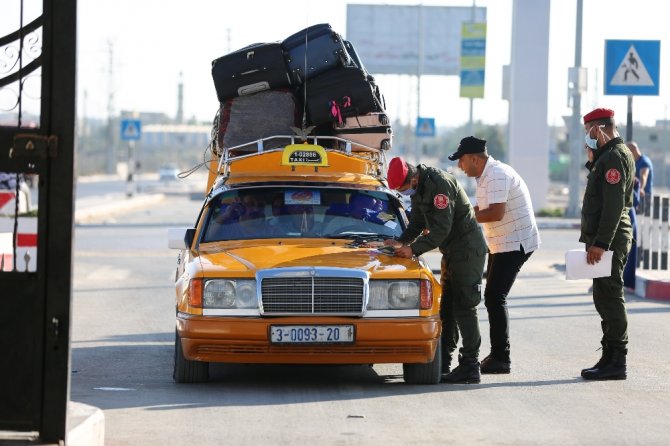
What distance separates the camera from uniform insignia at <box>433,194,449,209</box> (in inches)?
406

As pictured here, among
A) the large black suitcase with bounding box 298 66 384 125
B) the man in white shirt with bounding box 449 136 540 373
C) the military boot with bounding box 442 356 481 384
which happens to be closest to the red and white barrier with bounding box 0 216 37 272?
the large black suitcase with bounding box 298 66 384 125

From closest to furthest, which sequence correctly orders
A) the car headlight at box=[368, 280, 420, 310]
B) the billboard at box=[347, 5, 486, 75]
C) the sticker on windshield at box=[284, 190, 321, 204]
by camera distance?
the car headlight at box=[368, 280, 420, 310]
the sticker on windshield at box=[284, 190, 321, 204]
the billboard at box=[347, 5, 486, 75]

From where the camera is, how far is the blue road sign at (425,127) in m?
57.4

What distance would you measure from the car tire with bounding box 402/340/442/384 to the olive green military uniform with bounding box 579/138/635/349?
4.67ft

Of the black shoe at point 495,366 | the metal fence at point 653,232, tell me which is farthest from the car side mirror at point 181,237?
the metal fence at point 653,232

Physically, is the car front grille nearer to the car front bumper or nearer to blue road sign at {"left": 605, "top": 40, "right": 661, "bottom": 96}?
the car front bumper

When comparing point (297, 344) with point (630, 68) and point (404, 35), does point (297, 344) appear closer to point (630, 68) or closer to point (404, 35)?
point (630, 68)

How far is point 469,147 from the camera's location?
11.0 meters

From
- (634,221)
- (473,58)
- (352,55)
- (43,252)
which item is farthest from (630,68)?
(473,58)

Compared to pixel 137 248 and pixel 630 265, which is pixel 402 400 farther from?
pixel 137 248

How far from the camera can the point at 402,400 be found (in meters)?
9.49

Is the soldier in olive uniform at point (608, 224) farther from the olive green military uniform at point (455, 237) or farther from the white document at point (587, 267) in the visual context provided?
the olive green military uniform at point (455, 237)

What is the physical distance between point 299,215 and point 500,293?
1.69m

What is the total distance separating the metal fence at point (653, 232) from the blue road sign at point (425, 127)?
35.7m
